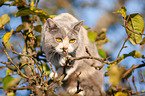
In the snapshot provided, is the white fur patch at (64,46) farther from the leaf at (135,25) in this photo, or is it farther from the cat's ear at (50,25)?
the leaf at (135,25)

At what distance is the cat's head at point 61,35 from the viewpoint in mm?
2808

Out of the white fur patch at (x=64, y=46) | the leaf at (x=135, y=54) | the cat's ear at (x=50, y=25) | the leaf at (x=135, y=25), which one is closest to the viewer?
the leaf at (x=135, y=25)

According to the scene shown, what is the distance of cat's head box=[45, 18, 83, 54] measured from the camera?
2.81 metres

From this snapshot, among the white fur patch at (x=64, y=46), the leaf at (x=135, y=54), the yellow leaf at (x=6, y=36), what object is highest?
the yellow leaf at (x=6, y=36)

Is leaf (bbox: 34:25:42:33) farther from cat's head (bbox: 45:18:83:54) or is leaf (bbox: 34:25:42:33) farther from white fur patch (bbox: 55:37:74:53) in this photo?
white fur patch (bbox: 55:37:74:53)

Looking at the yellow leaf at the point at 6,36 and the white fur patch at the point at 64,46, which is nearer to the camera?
→ the yellow leaf at the point at 6,36

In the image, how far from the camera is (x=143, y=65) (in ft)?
6.21

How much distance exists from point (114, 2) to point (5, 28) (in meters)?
4.76

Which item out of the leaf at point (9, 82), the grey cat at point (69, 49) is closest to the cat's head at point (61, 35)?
the grey cat at point (69, 49)

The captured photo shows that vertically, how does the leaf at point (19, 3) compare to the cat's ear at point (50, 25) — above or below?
above

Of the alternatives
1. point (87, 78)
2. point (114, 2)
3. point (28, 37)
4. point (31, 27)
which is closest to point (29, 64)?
point (28, 37)

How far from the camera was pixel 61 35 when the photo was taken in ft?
9.45

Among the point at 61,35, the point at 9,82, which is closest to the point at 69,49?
the point at 61,35

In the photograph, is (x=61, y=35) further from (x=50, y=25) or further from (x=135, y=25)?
(x=135, y=25)
